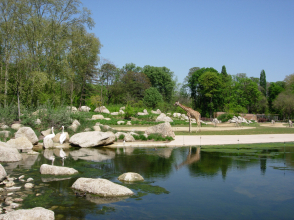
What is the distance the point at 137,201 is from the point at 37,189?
10.4 ft

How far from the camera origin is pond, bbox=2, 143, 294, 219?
6859 mm

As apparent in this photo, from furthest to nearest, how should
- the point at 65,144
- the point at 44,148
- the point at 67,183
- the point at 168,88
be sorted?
the point at 168,88 < the point at 65,144 < the point at 44,148 < the point at 67,183

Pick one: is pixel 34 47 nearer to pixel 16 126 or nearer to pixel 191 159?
pixel 16 126

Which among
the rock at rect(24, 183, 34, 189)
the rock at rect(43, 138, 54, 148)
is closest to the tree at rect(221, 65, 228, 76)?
the rock at rect(43, 138, 54, 148)

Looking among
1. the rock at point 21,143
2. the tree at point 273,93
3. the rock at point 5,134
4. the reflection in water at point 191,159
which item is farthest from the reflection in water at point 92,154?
the tree at point 273,93

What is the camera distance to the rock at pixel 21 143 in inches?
607

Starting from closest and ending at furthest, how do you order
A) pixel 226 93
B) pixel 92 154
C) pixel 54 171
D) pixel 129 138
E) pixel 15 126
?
pixel 54 171
pixel 92 154
pixel 129 138
pixel 15 126
pixel 226 93

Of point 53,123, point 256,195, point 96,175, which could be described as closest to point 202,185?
point 256,195

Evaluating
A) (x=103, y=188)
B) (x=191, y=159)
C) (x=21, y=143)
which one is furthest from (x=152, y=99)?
(x=103, y=188)

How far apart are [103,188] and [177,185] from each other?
8.36 ft

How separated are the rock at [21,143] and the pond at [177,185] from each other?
6.27 feet

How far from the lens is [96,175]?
1001 cm

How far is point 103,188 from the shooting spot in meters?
7.95

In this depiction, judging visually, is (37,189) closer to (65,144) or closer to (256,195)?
A: (256,195)
